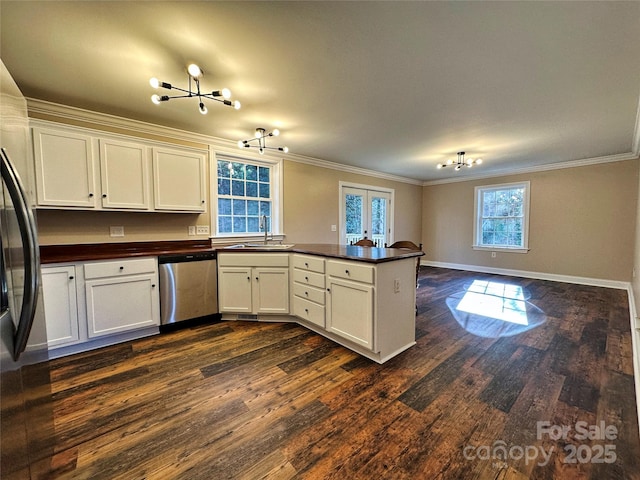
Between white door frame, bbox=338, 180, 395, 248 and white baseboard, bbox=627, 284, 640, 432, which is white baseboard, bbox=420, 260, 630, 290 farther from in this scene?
white baseboard, bbox=627, 284, 640, 432

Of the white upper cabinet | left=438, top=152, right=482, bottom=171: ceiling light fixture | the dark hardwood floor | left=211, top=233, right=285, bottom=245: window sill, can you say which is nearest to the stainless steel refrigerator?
the dark hardwood floor

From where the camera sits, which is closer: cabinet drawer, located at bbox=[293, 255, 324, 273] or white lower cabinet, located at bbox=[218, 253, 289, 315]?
cabinet drawer, located at bbox=[293, 255, 324, 273]

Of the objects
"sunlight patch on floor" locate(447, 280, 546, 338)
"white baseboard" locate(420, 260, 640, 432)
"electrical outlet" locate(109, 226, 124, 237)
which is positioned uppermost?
"electrical outlet" locate(109, 226, 124, 237)

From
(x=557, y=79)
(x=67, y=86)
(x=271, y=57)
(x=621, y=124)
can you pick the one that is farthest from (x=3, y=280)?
(x=621, y=124)

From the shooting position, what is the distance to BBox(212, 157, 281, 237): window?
392cm

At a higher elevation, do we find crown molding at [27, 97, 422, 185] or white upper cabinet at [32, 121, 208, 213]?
crown molding at [27, 97, 422, 185]

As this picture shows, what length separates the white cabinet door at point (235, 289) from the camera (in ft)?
10.5

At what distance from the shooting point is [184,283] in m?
3.02

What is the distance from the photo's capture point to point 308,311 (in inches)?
115

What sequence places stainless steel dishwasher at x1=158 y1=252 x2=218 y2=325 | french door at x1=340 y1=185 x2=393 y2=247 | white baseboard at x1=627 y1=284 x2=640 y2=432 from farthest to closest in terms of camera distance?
french door at x1=340 y1=185 x2=393 y2=247 → stainless steel dishwasher at x1=158 y1=252 x2=218 y2=325 → white baseboard at x1=627 y1=284 x2=640 y2=432

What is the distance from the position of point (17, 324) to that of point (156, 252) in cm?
219

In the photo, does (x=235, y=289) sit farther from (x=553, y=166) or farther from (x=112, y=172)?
(x=553, y=166)

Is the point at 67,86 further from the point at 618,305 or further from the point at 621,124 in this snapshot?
the point at 618,305

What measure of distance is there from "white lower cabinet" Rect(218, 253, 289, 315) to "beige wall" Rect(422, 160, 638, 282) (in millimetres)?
5358
